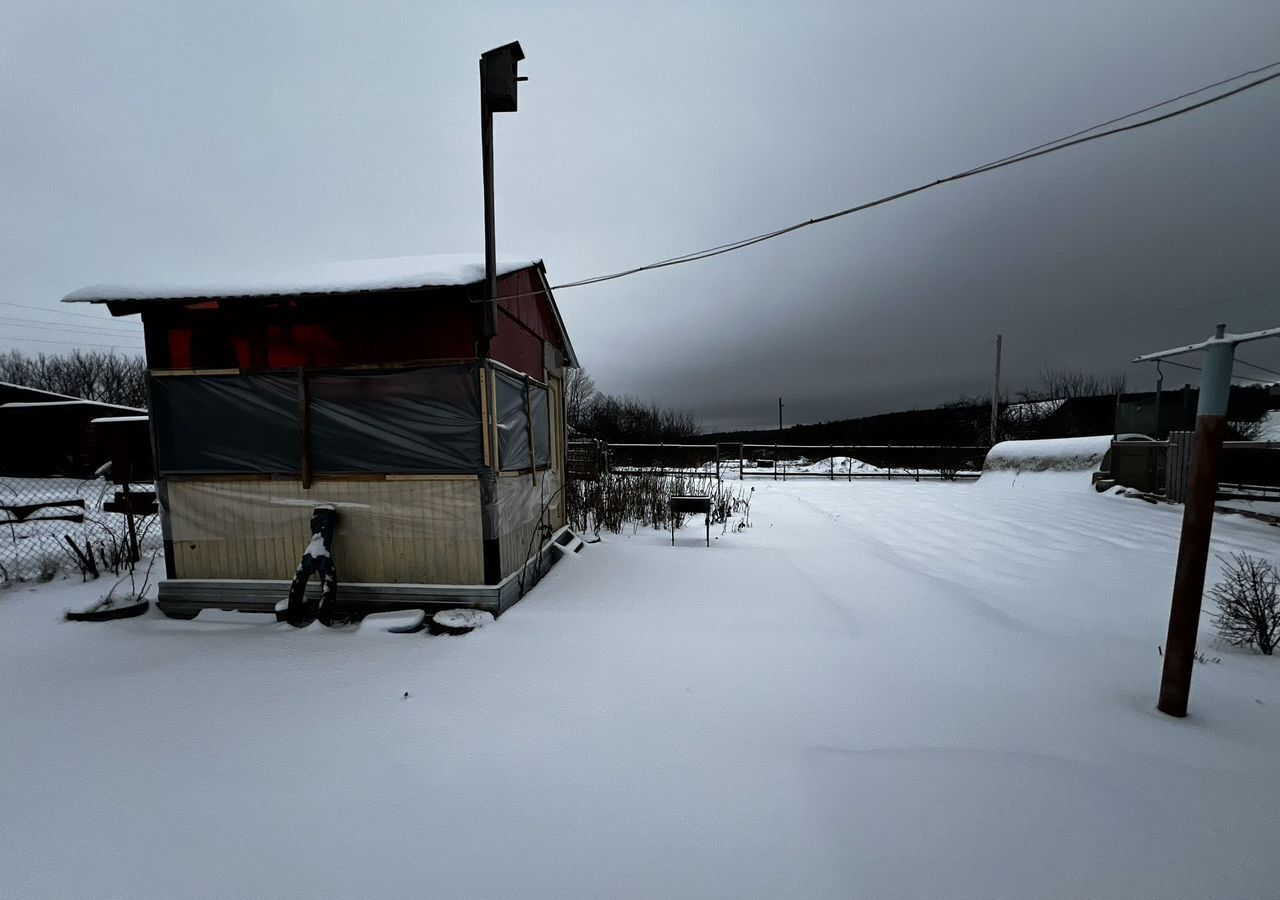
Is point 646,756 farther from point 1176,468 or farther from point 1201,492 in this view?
point 1176,468

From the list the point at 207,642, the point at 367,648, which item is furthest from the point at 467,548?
the point at 207,642

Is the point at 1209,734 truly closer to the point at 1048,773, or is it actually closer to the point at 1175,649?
the point at 1175,649

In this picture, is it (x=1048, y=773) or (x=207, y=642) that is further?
(x=207, y=642)

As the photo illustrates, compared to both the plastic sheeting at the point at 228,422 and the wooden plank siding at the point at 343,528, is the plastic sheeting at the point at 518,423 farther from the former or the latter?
the plastic sheeting at the point at 228,422

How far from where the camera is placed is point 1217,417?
2371 millimetres

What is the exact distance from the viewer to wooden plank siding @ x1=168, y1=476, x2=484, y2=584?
425cm

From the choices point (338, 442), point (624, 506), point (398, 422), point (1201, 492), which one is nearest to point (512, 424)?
point (398, 422)

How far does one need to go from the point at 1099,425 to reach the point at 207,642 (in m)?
37.9

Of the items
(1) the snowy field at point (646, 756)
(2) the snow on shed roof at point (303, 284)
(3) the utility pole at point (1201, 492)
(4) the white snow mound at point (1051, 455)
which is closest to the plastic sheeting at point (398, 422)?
(2) the snow on shed roof at point (303, 284)

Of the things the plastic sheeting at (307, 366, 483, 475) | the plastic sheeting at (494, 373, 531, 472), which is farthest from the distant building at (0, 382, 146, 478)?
the plastic sheeting at (494, 373, 531, 472)

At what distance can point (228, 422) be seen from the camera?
4.34 meters

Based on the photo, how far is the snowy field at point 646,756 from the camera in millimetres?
1721

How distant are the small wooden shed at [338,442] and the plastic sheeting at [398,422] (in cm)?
1

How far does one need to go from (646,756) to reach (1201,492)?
3.22m
